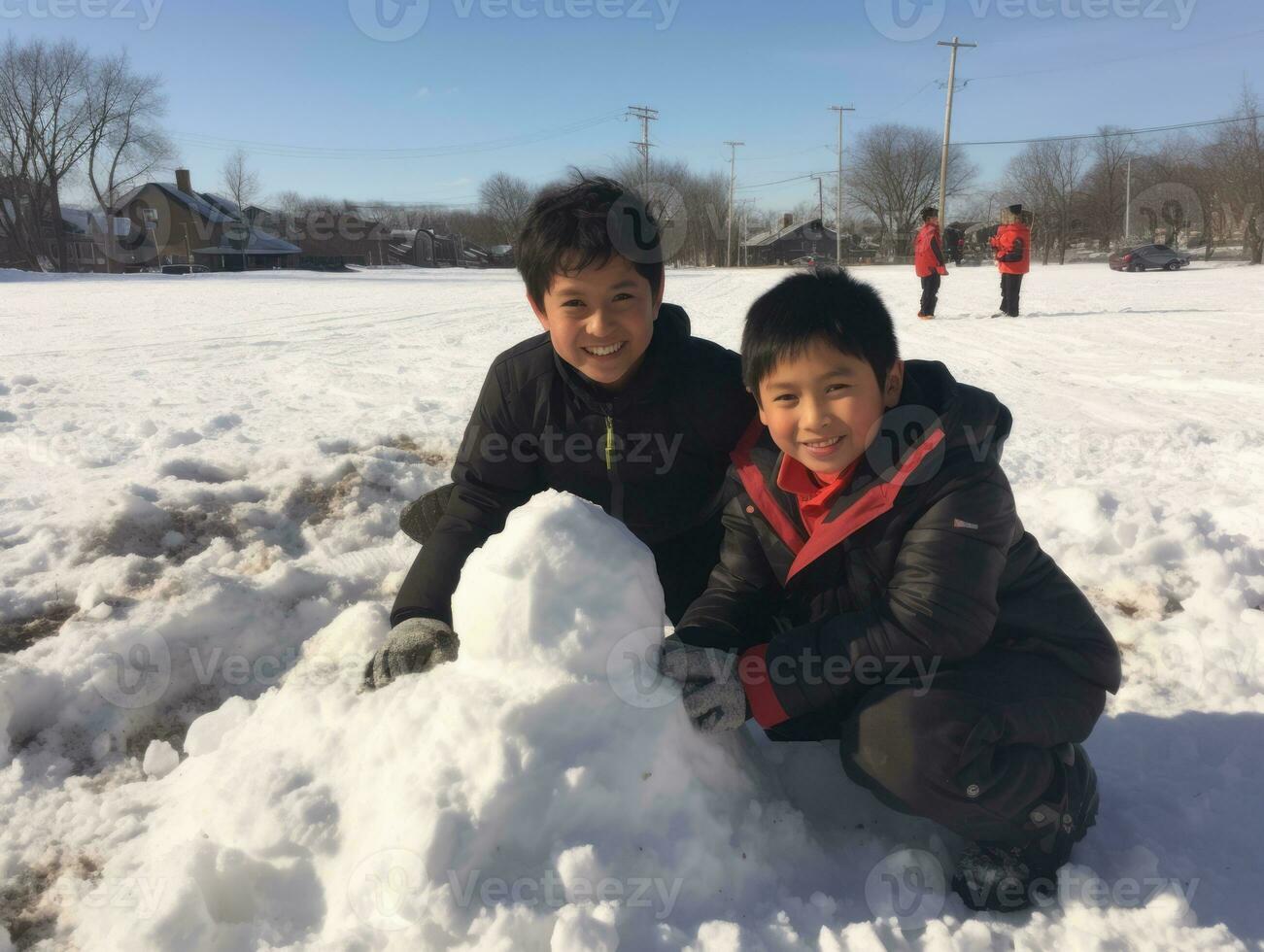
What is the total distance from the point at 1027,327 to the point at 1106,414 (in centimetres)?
534

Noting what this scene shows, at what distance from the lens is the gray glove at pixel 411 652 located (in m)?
1.82

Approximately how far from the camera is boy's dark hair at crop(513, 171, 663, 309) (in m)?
1.96

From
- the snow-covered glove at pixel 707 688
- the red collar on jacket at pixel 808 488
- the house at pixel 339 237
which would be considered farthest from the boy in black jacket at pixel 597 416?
the house at pixel 339 237

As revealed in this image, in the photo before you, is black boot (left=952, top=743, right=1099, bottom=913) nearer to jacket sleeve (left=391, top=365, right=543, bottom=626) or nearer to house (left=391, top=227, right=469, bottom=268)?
jacket sleeve (left=391, top=365, right=543, bottom=626)

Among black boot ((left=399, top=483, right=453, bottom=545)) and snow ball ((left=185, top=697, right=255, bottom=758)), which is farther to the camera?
black boot ((left=399, top=483, right=453, bottom=545))

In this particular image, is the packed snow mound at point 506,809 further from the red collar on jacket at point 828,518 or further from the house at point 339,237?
the house at point 339,237

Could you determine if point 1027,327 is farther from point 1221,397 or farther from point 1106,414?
point 1106,414

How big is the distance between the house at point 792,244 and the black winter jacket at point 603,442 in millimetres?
64877

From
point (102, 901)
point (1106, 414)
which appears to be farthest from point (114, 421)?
point (1106, 414)

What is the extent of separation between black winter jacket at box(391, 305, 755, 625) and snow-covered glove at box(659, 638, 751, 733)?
0.62m

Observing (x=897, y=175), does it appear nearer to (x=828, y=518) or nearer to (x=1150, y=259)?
(x=1150, y=259)

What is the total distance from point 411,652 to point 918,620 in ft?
3.55

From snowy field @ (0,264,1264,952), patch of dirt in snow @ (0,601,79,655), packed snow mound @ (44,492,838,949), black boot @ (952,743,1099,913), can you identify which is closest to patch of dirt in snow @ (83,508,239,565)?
snowy field @ (0,264,1264,952)

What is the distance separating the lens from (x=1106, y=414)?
4.96 m
